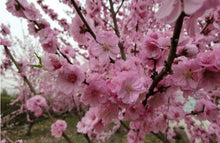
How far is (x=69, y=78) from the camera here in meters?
0.90

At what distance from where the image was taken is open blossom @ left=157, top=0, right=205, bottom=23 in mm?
429

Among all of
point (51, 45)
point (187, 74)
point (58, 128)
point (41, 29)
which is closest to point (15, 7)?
point (41, 29)

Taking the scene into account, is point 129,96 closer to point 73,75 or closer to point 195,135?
point 73,75

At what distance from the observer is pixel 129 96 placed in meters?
0.87

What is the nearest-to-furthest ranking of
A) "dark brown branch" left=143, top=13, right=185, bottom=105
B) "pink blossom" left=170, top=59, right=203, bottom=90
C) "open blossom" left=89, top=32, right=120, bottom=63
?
"dark brown branch" left=143, top=13, right=185, bottom=105 < "pink blossom" left=170, top=59, right=203, bottom=90 < "open blossom" left=89, top=32, right=120, bottom=63

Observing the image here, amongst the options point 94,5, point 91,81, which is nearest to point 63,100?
point 94,5

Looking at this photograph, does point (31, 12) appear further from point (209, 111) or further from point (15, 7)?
point (209, 111)

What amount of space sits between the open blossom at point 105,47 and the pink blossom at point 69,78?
0.87 ft

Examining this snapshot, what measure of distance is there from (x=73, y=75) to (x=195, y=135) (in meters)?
4.56

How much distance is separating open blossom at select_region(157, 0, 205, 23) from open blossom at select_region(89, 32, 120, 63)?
0.59 meters

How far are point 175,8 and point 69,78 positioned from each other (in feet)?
2.05

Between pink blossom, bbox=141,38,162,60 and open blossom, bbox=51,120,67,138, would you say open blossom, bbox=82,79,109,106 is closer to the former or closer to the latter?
pink blossom, bbox=141,38,162,60

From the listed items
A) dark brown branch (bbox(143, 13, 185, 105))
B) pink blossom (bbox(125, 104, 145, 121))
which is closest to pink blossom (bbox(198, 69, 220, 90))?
dark brown branch (bbox(143, 13, 185, 105))

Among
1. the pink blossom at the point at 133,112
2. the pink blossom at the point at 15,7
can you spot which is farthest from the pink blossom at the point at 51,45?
the pink blossom at the point at 133,112
